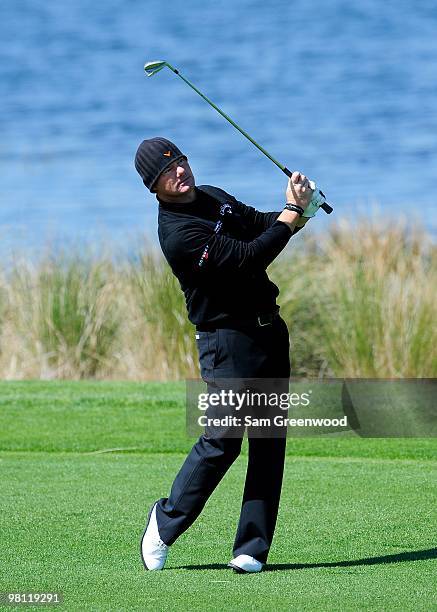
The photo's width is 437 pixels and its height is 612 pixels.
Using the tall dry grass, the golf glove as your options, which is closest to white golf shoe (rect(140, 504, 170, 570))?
the golf glove

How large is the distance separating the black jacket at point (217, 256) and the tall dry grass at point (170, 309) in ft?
22.4

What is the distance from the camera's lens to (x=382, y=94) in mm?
40719

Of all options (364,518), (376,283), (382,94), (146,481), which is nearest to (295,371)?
(376,283)

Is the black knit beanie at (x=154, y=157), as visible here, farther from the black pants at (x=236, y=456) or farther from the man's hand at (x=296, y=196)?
the black pants at (x=236, y=456)

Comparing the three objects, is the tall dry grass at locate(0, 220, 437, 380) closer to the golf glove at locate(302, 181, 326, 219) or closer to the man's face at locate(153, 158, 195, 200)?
the golf glove at locate(302, 181, 326, 219)

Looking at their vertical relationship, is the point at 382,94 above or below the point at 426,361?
above

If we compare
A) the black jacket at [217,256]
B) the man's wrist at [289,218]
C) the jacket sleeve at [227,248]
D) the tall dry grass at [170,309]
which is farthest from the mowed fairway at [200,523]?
the tall dry grass at [170,309]

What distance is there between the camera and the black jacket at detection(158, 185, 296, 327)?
4.68m

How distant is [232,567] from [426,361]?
22.7 feet

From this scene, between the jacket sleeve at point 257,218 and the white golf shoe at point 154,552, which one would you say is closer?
the white golf shoe at point 154,552

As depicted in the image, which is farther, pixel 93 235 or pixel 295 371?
pixel 93 235

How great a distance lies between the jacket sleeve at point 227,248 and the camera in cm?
466

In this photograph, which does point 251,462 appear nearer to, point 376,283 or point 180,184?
point 180,184

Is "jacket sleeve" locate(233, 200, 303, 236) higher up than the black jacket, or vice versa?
"jacket sleeve" locate(233, 200, 303, 236)
